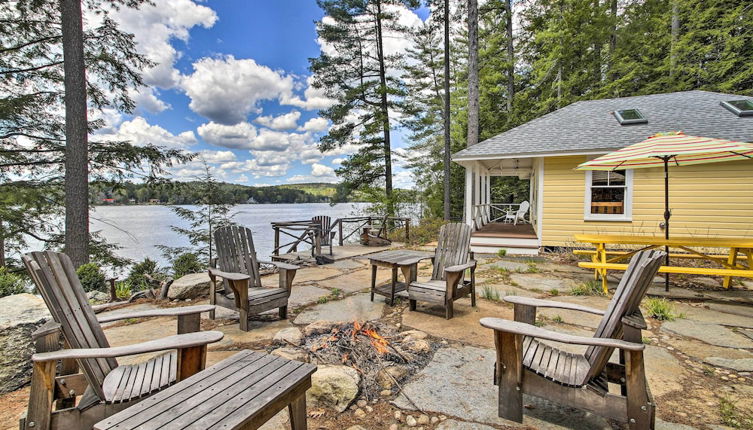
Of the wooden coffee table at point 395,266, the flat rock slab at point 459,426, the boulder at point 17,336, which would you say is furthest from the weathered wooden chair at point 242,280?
the flat rock slab at point 459,426

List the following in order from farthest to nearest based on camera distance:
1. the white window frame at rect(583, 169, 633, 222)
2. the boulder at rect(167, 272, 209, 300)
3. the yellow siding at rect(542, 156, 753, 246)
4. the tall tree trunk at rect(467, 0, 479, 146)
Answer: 1. the tall tree trunk at rect(467, 0, 479, 146)
2. the white window frame at rect(583, 169, 633, 222)
3. the yellow siding at rect(542, 156, 753, 246)
4. the boulder at rect(167, 272, 209, 300)

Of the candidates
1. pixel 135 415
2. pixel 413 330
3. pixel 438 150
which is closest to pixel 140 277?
pixel 413 330

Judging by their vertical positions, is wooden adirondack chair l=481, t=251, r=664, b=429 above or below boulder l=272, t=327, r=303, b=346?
above

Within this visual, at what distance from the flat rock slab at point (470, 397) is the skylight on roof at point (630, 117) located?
28.6ft

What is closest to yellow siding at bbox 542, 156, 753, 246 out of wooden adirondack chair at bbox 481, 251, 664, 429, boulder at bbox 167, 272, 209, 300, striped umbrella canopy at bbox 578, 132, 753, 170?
striped umbrella canopy at bbox 578, 132, 753, 170

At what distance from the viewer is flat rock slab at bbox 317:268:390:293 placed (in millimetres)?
5033

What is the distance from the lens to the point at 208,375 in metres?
1.46

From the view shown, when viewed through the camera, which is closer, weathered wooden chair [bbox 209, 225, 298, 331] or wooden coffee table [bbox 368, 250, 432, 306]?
weathered wooden chair [bbox 209, 225, 298, 331]

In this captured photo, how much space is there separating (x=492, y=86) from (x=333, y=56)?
26.6ft

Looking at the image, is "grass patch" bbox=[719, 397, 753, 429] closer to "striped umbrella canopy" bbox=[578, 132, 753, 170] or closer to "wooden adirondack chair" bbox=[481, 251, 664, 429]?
"wooden adirondack chair" bbox=[481, 251, 664, 429]

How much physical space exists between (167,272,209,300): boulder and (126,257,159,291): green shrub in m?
1.57

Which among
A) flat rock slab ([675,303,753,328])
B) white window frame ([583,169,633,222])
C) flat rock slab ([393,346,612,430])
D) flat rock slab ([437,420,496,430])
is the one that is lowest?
flat rock slab ([675,303,753,328])

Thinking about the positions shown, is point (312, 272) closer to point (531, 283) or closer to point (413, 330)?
point (413, 330)

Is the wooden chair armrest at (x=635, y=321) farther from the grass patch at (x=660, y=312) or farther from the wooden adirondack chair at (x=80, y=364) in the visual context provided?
the grass patch at (x=660, y=312)
